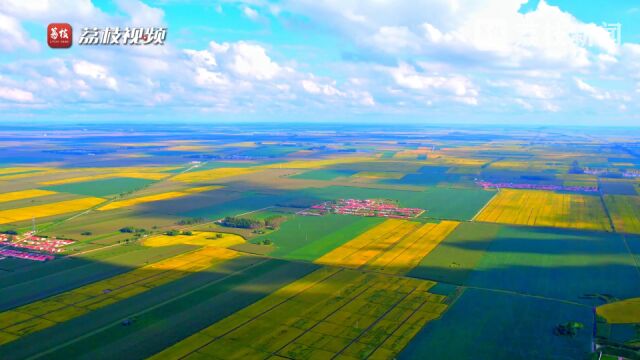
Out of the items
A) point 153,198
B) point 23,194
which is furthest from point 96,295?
point 23,194

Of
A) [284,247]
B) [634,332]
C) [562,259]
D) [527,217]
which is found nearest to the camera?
[634,332]

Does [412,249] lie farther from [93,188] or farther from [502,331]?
[93,188]

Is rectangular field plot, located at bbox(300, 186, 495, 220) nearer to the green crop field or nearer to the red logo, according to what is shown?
the green crop field

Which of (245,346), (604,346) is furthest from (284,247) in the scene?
(604,346)

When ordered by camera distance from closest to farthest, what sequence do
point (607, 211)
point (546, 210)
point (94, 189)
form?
point (607, 211)
point (546, 210)
point (94, 189)

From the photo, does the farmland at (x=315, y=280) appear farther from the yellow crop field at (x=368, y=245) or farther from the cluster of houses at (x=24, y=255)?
the yellow crop field at (x=368, y=245)

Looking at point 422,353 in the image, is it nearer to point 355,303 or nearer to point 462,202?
point 355,303

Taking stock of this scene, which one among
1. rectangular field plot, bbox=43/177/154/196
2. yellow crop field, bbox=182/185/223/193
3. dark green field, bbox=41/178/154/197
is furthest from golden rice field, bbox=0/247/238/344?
rectangular field plot, bbox=43/177/154/196
